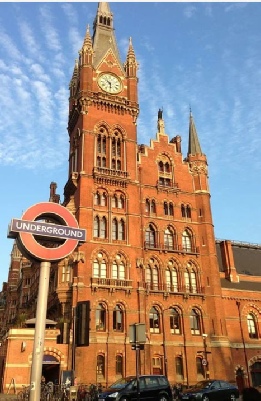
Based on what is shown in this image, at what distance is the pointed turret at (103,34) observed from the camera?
190ft

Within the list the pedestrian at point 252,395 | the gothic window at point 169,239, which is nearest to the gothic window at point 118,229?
the gothic window at point 169,239

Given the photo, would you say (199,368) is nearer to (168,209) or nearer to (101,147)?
(168,209)

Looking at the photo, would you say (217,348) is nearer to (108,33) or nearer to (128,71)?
(128,71)

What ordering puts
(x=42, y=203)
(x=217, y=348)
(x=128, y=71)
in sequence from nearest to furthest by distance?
(x=42, y=203) → (x=217, y=348) → (x=128, y=71)

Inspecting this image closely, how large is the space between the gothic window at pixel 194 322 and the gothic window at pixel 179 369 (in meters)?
3.27

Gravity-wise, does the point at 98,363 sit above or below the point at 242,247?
below

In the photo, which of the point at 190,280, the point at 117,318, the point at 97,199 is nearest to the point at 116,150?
the point at 97,199

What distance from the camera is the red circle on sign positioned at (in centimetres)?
2111

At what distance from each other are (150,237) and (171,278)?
5.25m

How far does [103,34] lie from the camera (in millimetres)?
61938

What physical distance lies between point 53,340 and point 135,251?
12.7m

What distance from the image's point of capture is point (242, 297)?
51531mm

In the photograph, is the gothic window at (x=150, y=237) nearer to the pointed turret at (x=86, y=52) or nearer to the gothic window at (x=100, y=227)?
the gothic window at (x=100, y=227)

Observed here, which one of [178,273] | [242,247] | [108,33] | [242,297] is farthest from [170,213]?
[108,33]
